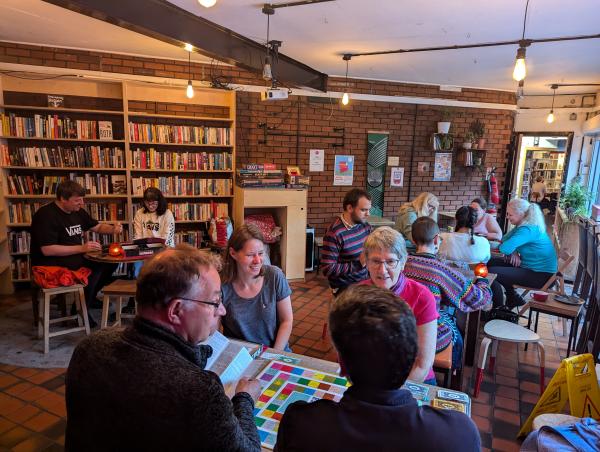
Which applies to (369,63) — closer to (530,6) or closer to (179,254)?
(530,6)

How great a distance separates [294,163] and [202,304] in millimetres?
4985

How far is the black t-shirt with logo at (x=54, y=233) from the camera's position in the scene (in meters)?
3.60

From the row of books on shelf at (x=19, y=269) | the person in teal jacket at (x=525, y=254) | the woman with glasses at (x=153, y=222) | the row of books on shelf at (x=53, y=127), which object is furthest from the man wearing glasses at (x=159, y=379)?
the row of books on shelf at (x=19, y=269)

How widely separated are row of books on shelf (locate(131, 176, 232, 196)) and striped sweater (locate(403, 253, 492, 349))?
346cm

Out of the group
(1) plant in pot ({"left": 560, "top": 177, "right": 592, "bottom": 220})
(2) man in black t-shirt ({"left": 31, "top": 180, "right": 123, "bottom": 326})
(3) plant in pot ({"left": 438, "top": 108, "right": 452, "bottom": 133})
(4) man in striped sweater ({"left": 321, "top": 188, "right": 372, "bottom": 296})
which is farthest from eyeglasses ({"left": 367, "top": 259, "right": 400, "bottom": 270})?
(1) plant in pot ({"left": 560, "top": 177, "right": 592, "bottom": 220})

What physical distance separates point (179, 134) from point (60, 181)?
147 cm

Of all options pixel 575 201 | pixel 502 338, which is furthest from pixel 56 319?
pixel 575 201

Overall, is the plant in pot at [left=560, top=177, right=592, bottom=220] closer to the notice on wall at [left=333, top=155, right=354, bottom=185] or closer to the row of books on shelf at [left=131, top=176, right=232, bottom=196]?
the notice on wall at [left=333, top=155, right=354, bottom=185]

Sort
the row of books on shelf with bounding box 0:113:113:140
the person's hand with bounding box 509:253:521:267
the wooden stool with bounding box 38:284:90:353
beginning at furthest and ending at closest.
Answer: the row of books on shelf with bounding box 0:113:113:140, the person's hand with bounding box 509:253:521:267, the wooden stool with bounding box 38:284:90:353

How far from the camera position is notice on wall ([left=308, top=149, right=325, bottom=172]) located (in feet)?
19.9

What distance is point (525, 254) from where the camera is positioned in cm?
416

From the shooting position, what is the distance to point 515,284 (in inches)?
163

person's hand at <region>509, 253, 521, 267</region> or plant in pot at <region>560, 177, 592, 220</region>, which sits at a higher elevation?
plant in pot at <region>560, 177, 592, 220</region>

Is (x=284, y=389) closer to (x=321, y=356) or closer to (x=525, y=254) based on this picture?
(x=321, y=356)
